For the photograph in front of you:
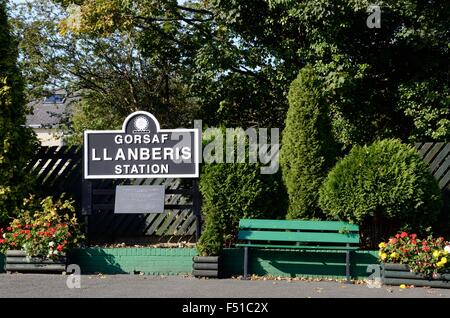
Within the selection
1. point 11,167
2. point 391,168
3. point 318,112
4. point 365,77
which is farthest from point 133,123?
point 365,77

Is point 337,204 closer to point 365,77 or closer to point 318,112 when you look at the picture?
point 318,112

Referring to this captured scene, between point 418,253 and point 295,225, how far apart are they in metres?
1.87

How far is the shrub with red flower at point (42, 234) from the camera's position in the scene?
1026cm

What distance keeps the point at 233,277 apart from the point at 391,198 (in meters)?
2.71

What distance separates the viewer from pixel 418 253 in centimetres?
917

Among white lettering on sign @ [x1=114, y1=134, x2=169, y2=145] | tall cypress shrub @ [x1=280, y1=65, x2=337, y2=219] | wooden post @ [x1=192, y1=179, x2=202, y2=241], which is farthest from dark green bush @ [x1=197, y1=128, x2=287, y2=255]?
white lettering on sign @ [x1=114, y1=134, x2=169, y2=145]

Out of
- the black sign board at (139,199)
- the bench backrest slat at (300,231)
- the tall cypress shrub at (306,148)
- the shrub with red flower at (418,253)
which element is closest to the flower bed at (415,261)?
the shrub with red flower at (418,253)

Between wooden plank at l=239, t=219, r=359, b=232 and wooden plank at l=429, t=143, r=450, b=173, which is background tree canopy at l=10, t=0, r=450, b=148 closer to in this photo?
wooden plank at l=429, t=143, r=450, b=173

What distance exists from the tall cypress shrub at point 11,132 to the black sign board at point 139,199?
6.15 feet

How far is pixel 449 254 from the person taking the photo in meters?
9.03

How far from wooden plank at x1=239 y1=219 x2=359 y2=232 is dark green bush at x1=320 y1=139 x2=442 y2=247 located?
0.58 feet

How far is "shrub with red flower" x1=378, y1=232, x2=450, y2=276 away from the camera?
9008 mm

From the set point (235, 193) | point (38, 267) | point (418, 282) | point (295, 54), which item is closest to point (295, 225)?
point (235, 193)

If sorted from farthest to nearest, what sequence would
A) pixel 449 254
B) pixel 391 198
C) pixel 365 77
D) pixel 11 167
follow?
pixel 365 77 → pixel 11 167 → pixel 391 198 → pixel 449 254
